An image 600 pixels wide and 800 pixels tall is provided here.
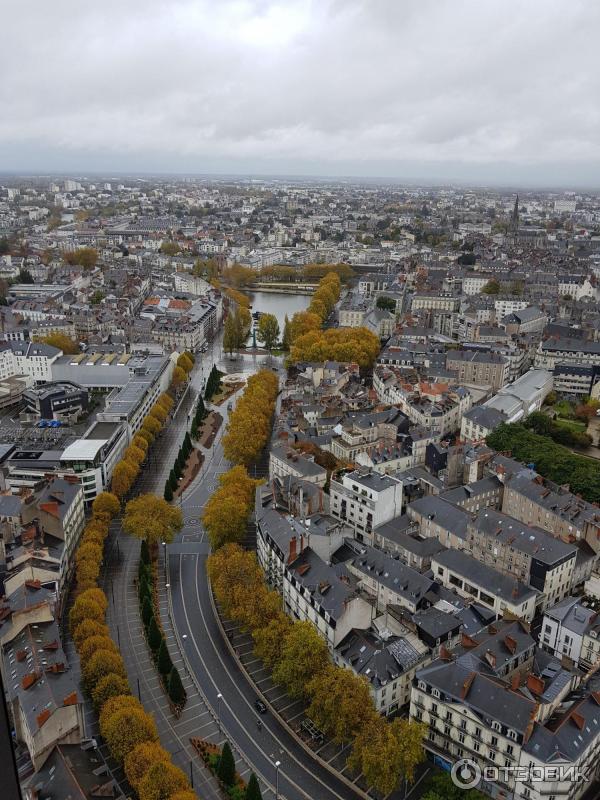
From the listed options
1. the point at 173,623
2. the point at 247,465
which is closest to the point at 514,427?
the point at 247,465

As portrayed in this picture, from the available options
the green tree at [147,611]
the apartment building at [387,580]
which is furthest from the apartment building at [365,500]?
the green tree at [147,611]

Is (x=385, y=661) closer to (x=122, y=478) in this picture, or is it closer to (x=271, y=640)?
(x=271, y=640)

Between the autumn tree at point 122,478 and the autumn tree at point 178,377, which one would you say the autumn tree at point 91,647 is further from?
the autumn tree at point 178,377

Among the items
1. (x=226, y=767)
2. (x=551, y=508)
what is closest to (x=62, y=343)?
(x=551, y=508)

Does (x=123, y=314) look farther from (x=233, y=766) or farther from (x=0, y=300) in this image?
(x=233, y=766)

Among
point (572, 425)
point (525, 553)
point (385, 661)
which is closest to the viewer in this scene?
point (385, 661)

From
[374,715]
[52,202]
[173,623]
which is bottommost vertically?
[173,623]
